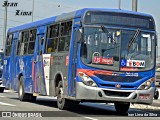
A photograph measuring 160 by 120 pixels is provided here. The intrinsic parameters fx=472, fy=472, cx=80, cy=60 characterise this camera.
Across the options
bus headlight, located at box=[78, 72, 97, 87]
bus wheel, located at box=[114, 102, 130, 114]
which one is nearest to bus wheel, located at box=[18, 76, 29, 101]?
bus wheel, located at box=[114, 102, 130, 114]

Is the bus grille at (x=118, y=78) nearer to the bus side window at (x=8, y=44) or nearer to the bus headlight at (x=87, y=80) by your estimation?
the bus headlight at (x=87, y=80)

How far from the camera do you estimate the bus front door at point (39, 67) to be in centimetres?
1806

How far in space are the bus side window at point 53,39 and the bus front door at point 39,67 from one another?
2.19ft

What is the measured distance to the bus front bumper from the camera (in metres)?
14.3

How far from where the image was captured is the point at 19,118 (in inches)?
524

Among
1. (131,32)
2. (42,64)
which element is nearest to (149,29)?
(131,32)

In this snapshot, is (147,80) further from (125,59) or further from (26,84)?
(26,84)

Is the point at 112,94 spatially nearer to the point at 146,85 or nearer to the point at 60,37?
the point at 146,85

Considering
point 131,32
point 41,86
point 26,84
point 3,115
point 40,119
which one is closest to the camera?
point 40,119

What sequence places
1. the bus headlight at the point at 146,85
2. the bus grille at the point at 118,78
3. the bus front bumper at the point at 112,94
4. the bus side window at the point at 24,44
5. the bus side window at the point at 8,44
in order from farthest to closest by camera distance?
the bus side window at the point at 8,44 < the bus side window at the point at 24,44 < the bus headlight at the point at 146,85 < the bus grille at the point at 118,78 < the bus front bumper at the point at 112,94

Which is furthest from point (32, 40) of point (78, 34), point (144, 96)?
point (144, 96)

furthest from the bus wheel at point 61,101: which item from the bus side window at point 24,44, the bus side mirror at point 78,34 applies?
the bus side window at point 24,44

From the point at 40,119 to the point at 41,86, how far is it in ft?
16.3

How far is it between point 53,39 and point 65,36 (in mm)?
1120
